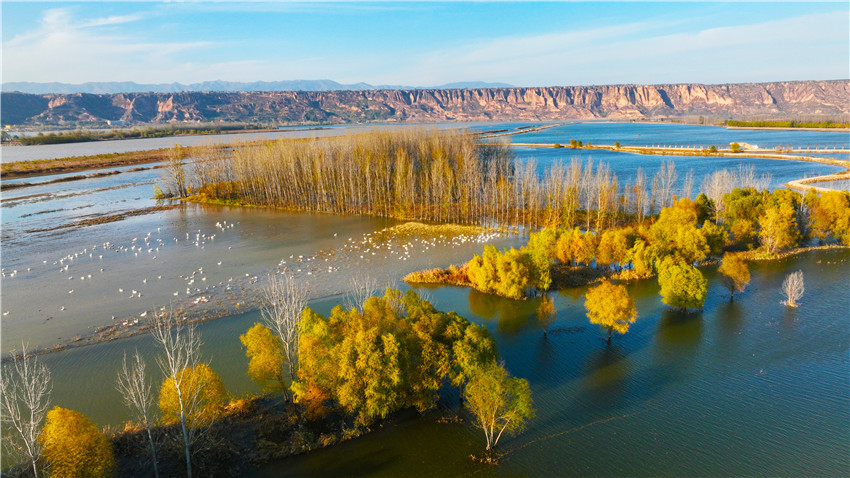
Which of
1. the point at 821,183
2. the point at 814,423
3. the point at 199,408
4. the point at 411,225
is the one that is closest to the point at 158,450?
the point at 199,408

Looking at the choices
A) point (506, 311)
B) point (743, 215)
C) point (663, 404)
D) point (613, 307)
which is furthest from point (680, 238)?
point (663, 404)

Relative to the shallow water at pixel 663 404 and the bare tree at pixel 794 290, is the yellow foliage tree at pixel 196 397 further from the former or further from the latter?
the bare tree at pixel 794 290

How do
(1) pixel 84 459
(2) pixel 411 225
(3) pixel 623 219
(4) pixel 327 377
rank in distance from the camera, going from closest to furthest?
(1) pixel 84 459 < (4) pixel 327 377 < (3) pixel 623 219 < (2) pixel 411 225

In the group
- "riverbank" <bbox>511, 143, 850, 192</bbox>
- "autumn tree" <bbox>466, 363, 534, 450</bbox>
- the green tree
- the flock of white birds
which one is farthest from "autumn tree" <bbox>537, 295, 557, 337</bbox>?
"riverbank" <bbox>511, 143, 850, 192</bbox>

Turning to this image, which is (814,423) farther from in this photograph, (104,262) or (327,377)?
(104,262)

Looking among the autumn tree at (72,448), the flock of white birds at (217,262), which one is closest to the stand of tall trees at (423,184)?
the flock of white birds at (217,262)
